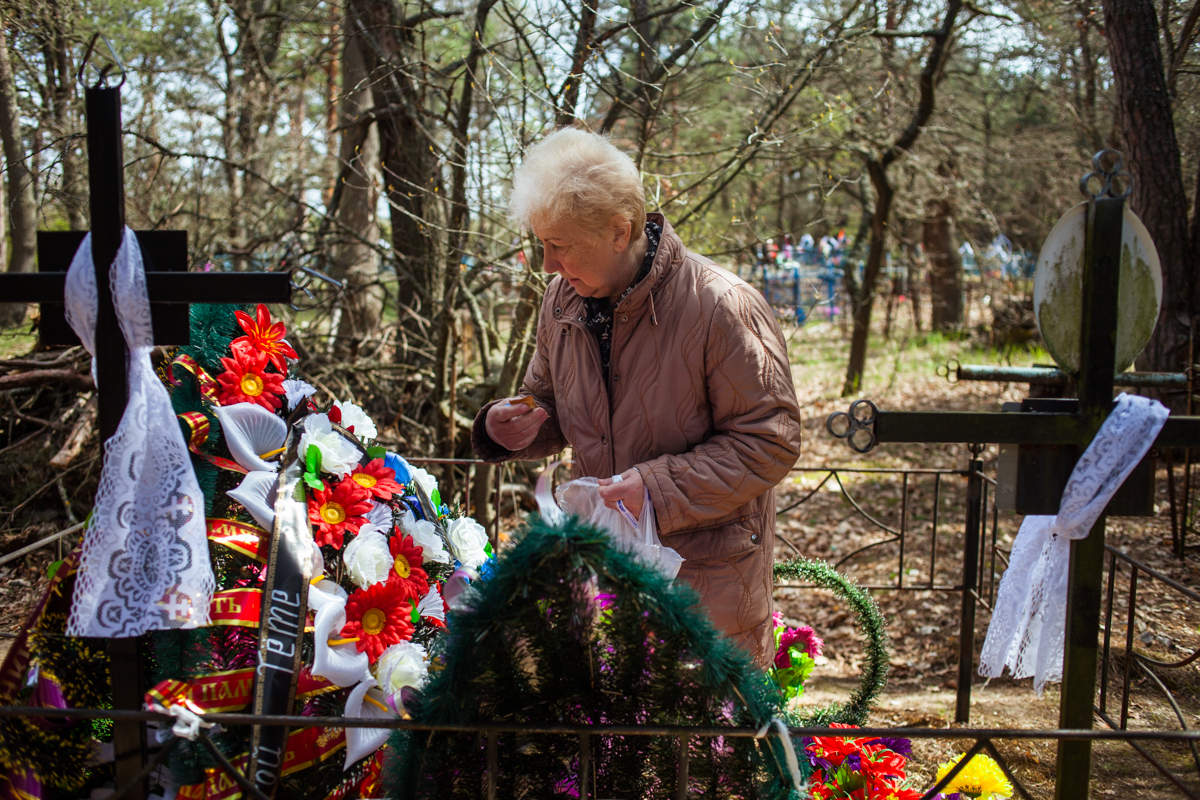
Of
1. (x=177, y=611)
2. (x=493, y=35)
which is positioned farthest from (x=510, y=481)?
(x=177, y=611)

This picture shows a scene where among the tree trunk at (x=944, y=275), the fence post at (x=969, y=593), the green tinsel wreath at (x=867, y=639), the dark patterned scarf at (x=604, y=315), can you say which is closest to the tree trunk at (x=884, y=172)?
the tree trunk at (x=944, y=275)

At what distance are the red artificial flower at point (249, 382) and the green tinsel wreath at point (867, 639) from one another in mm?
1654

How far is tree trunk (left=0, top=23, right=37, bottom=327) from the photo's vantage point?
487cm

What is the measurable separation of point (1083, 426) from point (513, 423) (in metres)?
1.22

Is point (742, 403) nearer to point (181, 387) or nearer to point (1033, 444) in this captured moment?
point (1033, 444)

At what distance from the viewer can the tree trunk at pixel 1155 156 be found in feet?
17.0

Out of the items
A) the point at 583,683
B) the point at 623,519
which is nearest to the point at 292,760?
the point at 583,683

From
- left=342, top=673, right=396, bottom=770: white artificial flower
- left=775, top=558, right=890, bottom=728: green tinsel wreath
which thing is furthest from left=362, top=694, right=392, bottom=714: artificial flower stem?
left=775, top=558, right=890, bottom=728: green tinsel wreath

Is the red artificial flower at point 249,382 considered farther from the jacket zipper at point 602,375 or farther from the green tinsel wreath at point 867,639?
the green tinsel wreath at point 867,639

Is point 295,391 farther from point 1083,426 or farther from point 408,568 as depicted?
point 1083,426

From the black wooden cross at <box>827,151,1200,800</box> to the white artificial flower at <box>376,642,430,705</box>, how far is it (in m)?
0.89

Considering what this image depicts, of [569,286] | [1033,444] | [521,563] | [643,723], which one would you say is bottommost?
[643,723]

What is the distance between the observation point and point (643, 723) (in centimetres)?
126

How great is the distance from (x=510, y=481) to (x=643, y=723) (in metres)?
4.39
